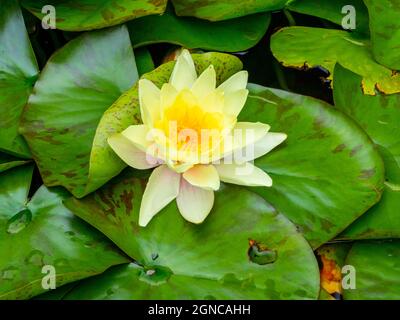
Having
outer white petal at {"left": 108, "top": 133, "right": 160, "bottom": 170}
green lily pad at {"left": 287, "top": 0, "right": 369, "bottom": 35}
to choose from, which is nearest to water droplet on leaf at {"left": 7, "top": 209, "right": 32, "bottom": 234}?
outer white petal at {"left": 108, "top": 133, "right": 160, "bottom": 170}

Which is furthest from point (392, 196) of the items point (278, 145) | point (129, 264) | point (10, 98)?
point (10, 98)

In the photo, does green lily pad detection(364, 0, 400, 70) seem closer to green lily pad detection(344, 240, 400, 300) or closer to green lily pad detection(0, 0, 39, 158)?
green lily pad detection(344, 240, 400, 300)

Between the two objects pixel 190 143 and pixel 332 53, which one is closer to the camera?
pixel 190 143

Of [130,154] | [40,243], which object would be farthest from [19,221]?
[130,154]

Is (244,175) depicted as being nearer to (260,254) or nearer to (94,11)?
(260,254)

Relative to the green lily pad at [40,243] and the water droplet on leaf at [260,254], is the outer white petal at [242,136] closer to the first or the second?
the water droplet on leaf at [260,254]

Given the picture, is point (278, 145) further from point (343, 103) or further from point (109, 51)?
point (109, 51)

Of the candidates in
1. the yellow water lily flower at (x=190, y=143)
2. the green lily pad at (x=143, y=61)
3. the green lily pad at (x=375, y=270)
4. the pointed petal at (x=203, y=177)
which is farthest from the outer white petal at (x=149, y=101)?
the green lily pad at (x=375, y=270)

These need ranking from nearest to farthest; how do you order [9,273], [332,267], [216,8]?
[9,273]
[332,267]
[216,8]

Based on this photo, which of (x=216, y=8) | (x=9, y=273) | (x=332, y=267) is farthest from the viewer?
(x=216, y=8)
